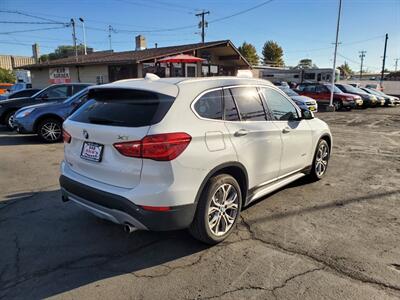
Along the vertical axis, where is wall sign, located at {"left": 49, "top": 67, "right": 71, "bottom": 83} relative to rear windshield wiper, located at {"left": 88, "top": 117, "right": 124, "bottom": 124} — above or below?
above

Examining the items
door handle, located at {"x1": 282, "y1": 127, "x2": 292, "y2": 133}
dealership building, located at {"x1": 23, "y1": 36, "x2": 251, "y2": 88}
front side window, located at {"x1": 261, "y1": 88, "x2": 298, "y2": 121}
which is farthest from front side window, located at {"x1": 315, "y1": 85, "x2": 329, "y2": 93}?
door handle, located at {"x1": 282, "y1": 127, "x2": 292, "y2": 133}

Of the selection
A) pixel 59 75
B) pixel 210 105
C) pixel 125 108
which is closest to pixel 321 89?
pixel 59 75

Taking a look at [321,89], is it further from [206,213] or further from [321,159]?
[206,213]

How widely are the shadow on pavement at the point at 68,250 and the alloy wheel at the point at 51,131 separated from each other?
550 centimetres

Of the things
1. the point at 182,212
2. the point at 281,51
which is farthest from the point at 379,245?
the point at 281,51

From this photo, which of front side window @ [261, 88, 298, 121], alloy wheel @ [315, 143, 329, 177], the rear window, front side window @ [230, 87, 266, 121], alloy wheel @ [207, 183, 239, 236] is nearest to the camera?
the rear window

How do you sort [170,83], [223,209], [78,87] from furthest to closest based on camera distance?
[78,87] < [223,209] < [170,83]

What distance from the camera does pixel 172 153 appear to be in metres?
3.06

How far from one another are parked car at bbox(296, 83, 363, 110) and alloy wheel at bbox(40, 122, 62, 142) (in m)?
17.2

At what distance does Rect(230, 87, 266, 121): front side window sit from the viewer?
3.95m

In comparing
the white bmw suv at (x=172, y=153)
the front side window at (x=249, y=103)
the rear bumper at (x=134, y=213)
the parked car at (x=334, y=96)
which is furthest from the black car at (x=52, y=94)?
the parked car at (x=334, y=96)

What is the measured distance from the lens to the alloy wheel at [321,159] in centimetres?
575

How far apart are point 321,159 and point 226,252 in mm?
3118

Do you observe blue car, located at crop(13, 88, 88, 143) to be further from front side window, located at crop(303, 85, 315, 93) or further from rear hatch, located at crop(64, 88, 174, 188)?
front side window, located at crop(303, 85, 315, 93)
